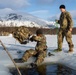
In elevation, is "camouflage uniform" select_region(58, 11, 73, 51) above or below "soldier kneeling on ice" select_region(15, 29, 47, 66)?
above

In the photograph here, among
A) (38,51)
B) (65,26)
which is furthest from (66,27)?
(38,51)

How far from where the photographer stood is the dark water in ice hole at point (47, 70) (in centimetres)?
744

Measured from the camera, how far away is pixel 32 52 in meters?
8.82

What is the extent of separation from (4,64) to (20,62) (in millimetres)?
526

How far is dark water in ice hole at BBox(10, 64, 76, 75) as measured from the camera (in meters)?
7.44

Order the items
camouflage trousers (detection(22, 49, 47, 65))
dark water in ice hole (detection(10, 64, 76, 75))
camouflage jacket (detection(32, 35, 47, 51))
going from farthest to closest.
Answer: camouflage jacket (detection(32, 35, 47, 51)) < camouflage trousers (detection(22, 49, 47, 65)) < dark water in ice hole (detection(10, 64, 76, 75))

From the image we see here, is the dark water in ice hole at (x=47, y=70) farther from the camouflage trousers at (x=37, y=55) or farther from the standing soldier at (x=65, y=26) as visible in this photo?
the standing soldier at (x=65, y=26)

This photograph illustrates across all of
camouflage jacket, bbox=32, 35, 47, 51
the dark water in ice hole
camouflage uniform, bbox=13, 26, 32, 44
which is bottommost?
A: the dark water in ice hole

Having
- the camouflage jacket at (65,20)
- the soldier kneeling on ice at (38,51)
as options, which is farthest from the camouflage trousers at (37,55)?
the camouflage jacket at (65,20)

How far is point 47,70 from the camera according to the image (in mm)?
7836

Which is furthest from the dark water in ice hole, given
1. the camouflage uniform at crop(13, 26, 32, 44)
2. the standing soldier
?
the standing soldier

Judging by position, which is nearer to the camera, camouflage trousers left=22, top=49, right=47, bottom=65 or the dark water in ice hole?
the dark water in ice hole

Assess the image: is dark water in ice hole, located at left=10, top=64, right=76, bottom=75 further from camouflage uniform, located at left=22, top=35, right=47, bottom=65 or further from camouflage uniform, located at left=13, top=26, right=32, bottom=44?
camouflage uniform, located at left=13, top=26, right=32, bottom=44

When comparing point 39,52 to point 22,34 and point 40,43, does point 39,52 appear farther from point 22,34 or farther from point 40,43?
point 22,34
